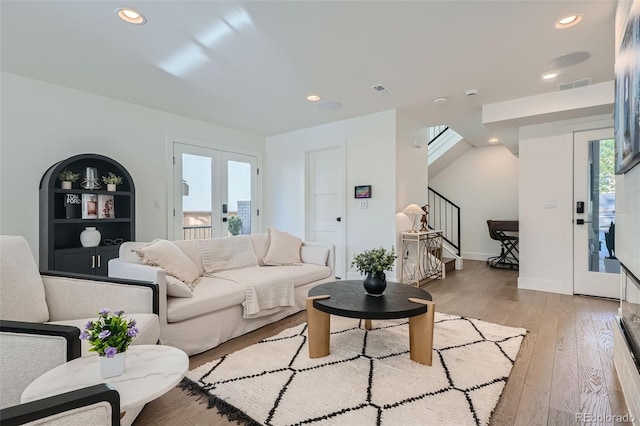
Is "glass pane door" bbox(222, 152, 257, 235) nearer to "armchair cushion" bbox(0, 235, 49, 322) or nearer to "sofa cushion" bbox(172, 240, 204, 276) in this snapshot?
"sofa cushion" bbox(172, 240, 204, 276)

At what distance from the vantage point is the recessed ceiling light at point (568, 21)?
2248mm

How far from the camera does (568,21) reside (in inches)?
90.4

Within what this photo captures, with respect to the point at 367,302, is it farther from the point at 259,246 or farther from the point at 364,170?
the point at 364,170

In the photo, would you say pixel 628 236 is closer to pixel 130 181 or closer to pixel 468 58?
pixel 468 58

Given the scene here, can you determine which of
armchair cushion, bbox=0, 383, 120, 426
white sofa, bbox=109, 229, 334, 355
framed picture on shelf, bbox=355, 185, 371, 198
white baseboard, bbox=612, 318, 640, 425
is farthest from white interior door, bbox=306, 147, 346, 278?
armchair cushion, bbox=0, 383, 120, 426

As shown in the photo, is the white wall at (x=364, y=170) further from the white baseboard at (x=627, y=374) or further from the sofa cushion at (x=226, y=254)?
the white baseboard at (x=627, y=374)

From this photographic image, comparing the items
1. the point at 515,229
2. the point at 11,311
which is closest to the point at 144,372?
the point at 11,311

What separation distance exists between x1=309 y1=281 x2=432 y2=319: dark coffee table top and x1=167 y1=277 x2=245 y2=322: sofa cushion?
0.67 m

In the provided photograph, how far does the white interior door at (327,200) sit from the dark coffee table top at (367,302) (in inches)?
90.7

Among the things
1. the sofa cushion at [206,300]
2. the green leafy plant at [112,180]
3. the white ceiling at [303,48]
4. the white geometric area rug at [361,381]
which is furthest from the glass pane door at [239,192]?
the white geometric area rug at [361,381]

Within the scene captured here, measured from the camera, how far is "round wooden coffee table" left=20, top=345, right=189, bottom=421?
1051 mm

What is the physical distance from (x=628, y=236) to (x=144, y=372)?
8.61 feet

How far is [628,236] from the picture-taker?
182 centimetres

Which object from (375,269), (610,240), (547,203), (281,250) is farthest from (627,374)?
(547,203)
